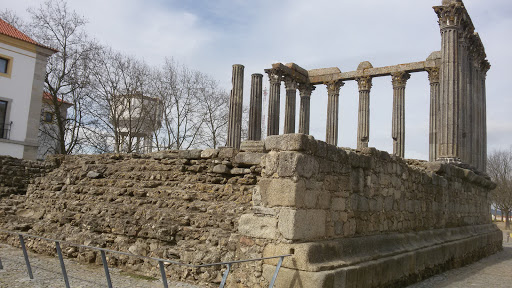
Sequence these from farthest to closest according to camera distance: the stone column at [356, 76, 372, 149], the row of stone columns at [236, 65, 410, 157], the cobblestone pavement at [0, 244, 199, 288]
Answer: the stone column at [356, 76, 372, 149] → the row of stone columns at [236, 65, 410, 157] → the cobblestone pavement at [0, 244, 199, 288]

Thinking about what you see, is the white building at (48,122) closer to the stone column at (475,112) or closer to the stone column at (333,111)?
the stone column at (333,111)

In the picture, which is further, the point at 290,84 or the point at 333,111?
the point at 290,84

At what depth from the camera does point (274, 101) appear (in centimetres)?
2297

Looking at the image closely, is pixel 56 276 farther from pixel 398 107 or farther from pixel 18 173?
pixel 398 107

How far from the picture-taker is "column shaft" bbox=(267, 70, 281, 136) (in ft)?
74.6

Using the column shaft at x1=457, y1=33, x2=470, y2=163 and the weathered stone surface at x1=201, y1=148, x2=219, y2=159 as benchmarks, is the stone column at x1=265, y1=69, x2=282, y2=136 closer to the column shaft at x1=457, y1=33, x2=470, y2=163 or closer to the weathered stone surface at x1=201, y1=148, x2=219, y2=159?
the column shaft at x1=457, y1=33, x2=470, y2=163

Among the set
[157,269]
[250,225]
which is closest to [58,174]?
[157,269]

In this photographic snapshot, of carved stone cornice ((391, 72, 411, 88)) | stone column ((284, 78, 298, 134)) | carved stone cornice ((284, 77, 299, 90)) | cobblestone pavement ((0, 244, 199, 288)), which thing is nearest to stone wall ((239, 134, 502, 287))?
cobblestone pavement ((0, 244, 199, 288))

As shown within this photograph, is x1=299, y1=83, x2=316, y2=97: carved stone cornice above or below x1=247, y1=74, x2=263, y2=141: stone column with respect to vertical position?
above

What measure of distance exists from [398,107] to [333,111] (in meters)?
3.69

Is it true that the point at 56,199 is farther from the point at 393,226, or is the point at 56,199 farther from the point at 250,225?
the point at 393,226

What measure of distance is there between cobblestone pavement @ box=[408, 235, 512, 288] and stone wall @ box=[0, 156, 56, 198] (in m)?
9.20

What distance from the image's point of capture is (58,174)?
10008 millimetres

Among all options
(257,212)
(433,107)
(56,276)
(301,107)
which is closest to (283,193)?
(257,212)
